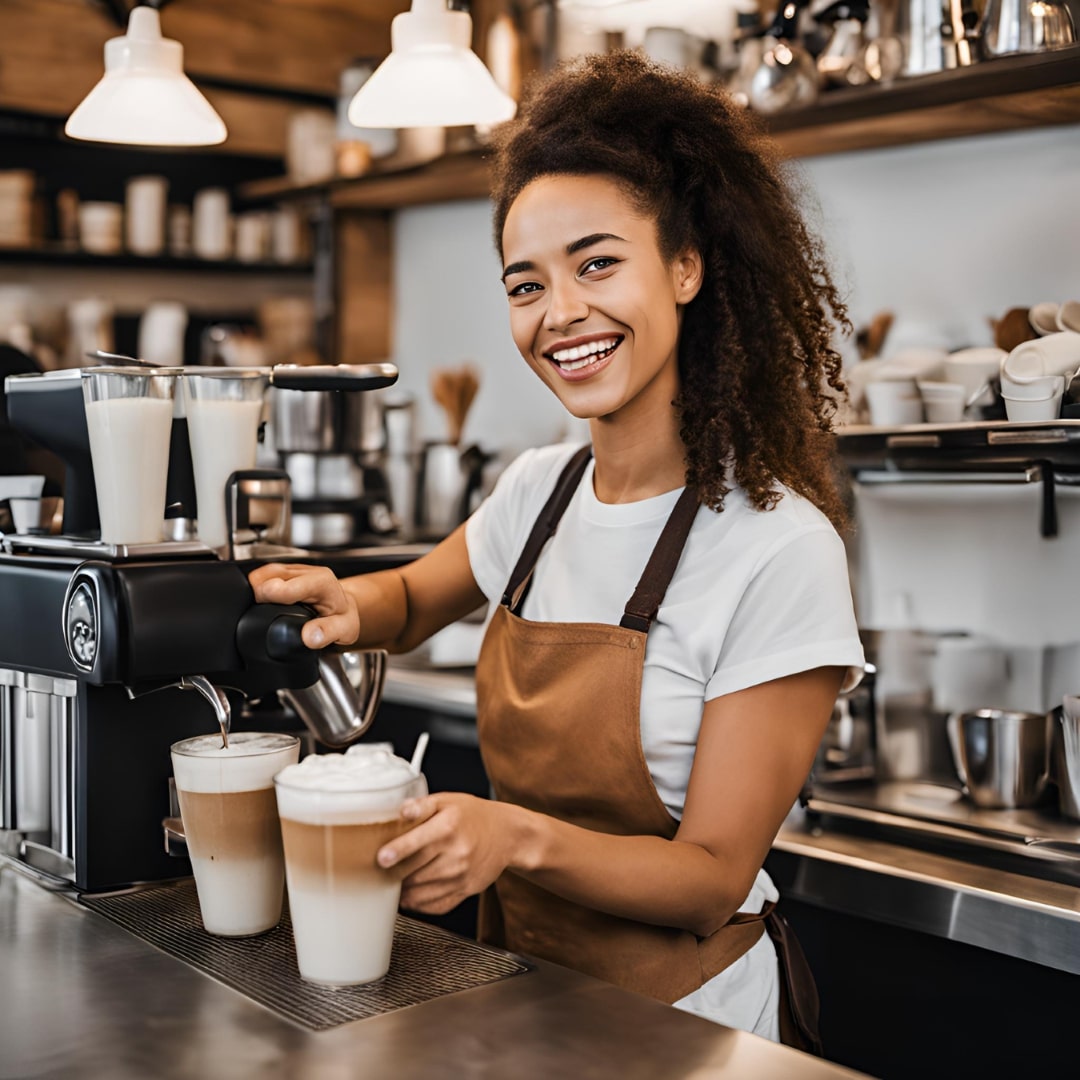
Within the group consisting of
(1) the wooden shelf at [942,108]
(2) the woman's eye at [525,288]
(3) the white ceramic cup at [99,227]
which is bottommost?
(2) the woman's eye at [525,288]

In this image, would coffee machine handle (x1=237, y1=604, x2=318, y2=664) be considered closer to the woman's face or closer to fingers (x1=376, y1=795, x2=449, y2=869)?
fingers (x1=376, y1=795, x2=449, y2=869)

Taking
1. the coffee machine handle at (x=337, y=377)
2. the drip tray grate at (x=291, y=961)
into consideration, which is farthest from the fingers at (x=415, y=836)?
the coffee machine handle at (x=337, y=377)

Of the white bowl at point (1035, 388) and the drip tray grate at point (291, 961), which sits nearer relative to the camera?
the drip tray grate at point (291, 961)

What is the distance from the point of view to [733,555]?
4.56 ft

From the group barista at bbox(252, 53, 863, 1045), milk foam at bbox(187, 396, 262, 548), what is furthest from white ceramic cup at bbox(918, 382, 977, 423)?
milk foam at bbox(187, 396, 262, 548)

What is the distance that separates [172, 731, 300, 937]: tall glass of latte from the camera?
1118 mm

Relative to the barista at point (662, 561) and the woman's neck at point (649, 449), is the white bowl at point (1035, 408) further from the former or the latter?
the woman's neck at point (649, 449)

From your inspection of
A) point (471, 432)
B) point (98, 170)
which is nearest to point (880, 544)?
point (471, 432)

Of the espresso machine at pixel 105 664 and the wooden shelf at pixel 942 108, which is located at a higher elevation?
the wooden shelf at pixel 942 108

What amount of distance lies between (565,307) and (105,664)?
1.94 ft

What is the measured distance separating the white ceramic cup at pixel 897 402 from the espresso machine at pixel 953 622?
0.26 feet

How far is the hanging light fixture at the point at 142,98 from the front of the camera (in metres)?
1.77

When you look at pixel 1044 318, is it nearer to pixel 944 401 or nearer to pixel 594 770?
pixel 944 401

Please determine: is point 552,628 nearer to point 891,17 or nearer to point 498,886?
point 498,886
